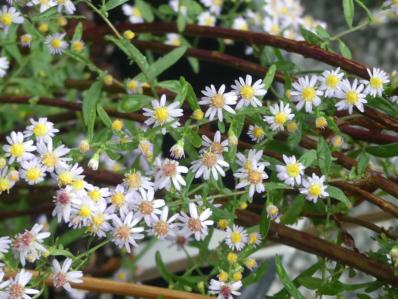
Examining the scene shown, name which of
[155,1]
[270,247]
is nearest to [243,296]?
[270,247]

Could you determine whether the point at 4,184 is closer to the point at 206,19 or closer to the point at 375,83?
the point at 375,83

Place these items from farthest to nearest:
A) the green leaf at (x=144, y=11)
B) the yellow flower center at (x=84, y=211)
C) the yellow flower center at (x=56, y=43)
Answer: the green leaf at (x=144, y=11)
the yellow flower center at (x=56, y=43)
the yellow flower center at (x=84, y=211)

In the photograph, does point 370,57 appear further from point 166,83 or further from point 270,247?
point 166,83

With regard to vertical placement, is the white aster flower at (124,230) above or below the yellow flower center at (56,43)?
below

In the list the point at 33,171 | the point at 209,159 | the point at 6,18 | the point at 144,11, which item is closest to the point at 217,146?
the point at 209,159

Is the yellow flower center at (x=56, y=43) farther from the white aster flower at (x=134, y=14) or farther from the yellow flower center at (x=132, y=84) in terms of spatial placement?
the white aster flower at (x=134, y=14)

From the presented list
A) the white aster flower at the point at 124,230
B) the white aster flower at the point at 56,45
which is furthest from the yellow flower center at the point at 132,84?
the white aster flower at the point at 124,230
